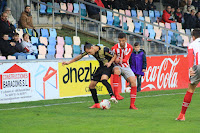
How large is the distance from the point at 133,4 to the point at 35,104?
1379cm

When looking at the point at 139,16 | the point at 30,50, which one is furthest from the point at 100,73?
the point at 139,16

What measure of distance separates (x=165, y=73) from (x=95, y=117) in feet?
29.4

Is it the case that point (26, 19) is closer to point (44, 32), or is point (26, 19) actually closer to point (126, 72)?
point (44, 32)

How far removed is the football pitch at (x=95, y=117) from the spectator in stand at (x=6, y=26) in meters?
4.15

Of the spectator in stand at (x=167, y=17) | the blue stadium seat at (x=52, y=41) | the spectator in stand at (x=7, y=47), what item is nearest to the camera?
the spectator in stand at (x=7, y=47)

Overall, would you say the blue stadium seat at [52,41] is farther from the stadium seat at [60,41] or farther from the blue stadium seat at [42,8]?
the blue stadium seat at [42,8]

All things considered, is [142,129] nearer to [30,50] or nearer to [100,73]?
[100,73]

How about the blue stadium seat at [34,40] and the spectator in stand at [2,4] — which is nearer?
the blue stadium seat at [34,40]

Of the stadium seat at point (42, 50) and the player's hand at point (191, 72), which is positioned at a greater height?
the stadium seat at point (42, 50)

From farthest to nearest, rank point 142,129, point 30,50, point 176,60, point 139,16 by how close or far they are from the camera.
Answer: point 139,16, point 176,60, point 30,50, point 142,129

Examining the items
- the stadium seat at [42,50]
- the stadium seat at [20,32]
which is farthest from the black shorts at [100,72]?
the stadium seat at [20,32]

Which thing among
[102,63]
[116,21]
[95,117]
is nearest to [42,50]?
[102,63]

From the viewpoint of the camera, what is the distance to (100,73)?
1312 cm

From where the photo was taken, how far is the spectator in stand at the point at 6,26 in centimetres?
1786
